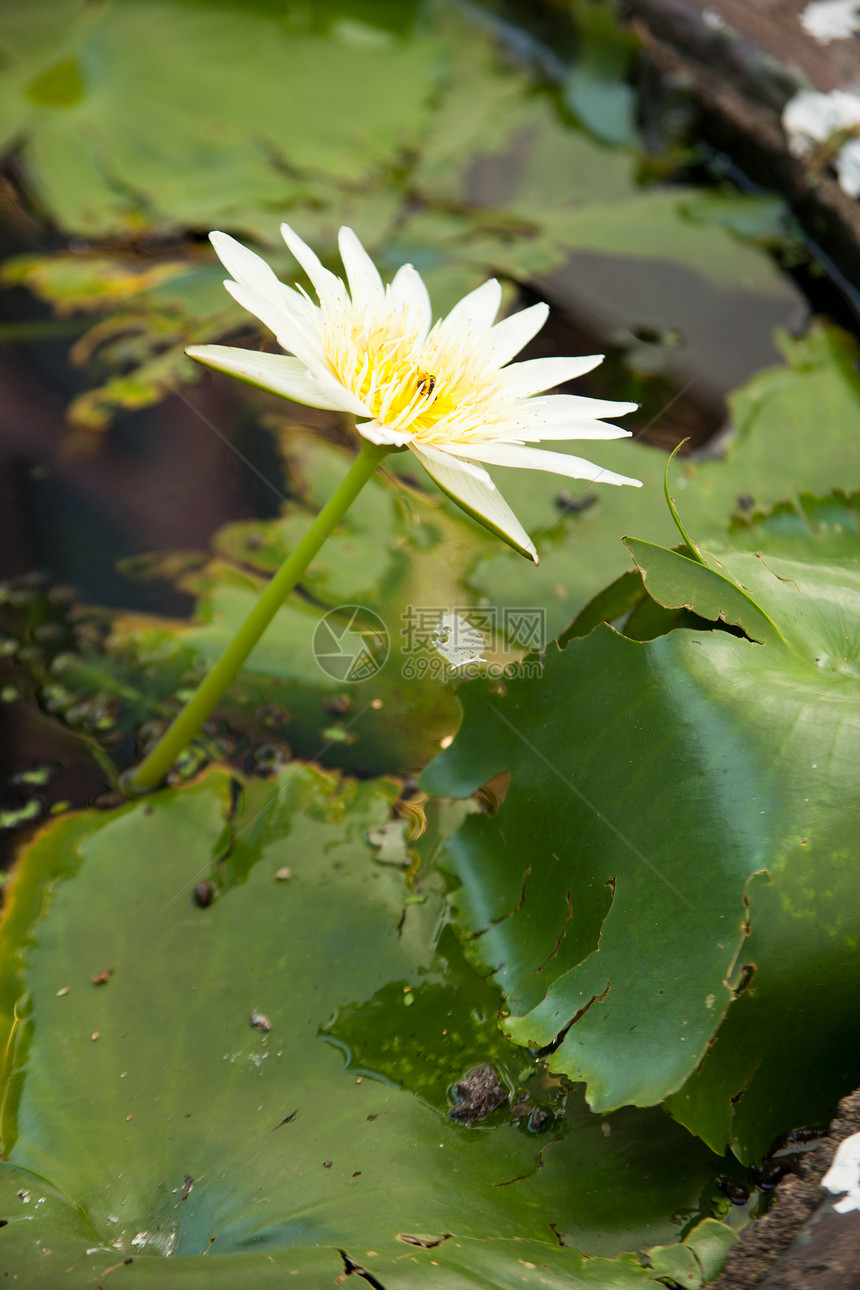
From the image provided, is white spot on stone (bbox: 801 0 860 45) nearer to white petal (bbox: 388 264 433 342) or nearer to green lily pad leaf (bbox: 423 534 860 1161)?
white petal (bbox: 388 264 433 342)

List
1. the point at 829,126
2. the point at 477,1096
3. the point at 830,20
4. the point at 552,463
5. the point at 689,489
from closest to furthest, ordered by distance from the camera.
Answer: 1. the point at 552,463
2. the point at 477,1096
3. the point at 689,489
4. the point at 829,126
5. the point at 830,20

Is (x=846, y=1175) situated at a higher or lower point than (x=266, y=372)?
lower

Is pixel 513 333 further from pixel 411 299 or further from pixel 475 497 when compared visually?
pixel 475 497

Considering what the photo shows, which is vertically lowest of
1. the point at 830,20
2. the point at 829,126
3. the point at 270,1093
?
the point at 270,1093

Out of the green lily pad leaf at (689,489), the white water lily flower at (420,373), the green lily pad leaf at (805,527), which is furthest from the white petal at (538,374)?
the green lily pad leaf at (805,527)

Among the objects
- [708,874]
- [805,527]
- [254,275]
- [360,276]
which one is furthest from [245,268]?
[805,527]

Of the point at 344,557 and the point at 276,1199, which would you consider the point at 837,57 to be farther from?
the point at 276,1199

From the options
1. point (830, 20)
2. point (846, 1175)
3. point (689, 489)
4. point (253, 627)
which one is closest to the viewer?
point (846, 1175)

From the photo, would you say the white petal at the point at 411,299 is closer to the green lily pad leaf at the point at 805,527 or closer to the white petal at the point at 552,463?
the white petal at the point at 552,463
